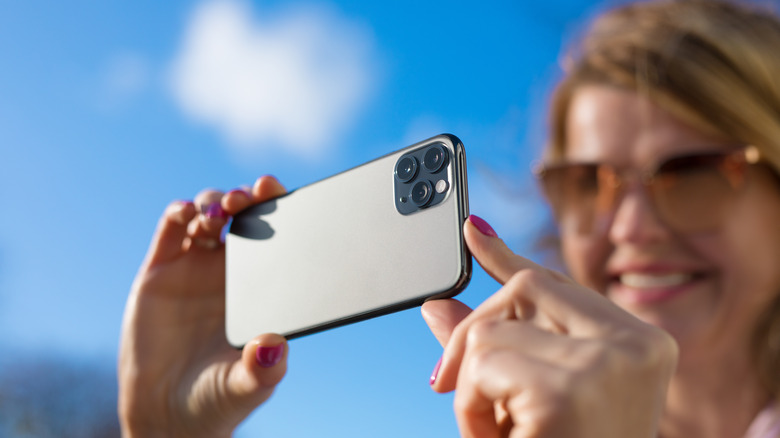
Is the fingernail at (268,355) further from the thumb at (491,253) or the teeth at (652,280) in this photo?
the teeth at (652,280)

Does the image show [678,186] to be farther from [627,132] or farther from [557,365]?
[557,365]

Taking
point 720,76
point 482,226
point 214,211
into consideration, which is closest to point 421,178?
point 482,226

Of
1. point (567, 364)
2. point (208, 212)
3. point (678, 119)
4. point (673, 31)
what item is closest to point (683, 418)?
point (678, 119)

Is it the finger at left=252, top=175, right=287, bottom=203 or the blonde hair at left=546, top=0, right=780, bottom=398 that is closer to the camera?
the finger at left=252, top=175, right=287, bottom=203

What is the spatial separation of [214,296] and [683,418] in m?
2.49

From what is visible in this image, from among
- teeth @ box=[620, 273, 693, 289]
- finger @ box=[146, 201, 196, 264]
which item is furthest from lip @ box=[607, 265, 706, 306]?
finger @ box=[146, 201, 196, 264]

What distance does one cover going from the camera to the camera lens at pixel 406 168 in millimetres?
1964

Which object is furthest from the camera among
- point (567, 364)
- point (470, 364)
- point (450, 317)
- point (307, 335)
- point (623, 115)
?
point (623, 115)

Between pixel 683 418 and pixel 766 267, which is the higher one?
pixel 766 267

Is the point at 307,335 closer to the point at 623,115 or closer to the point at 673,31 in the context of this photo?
the point at 623,115

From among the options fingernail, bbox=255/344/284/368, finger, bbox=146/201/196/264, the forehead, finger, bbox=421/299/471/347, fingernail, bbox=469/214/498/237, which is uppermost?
finger, bbox=146/201/196/264

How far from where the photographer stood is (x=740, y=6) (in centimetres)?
372

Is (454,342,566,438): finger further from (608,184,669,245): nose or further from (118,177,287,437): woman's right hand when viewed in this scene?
(608,184,669,245): nose

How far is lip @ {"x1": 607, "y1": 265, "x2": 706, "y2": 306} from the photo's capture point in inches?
129
